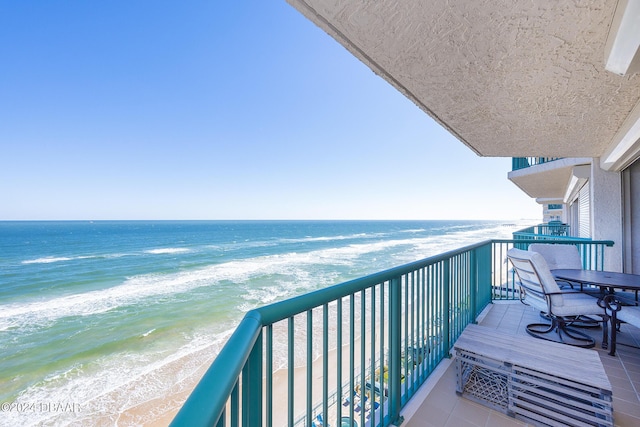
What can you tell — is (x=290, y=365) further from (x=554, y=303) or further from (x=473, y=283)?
(x=554, y=303)

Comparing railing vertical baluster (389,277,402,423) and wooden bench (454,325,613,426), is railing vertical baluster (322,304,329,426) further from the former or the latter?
wooden bench (454,325,613,426)

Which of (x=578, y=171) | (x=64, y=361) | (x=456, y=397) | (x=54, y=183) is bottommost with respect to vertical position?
(x=64, y=361)

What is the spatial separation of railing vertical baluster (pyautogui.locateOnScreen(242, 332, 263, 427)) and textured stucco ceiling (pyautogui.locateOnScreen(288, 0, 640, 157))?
1503 mm

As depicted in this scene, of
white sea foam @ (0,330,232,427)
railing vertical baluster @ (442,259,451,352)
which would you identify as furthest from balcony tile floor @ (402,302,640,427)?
white sea foam @ (0,330,232,427)

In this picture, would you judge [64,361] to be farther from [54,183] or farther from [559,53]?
[54,183]

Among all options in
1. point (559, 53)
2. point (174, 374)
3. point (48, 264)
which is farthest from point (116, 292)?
point (559, 53)

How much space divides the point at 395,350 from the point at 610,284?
2577mm

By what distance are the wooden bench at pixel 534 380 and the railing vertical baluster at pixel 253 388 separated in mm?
1682

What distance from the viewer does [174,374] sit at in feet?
18.7

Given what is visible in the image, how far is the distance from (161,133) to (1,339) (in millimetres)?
23002

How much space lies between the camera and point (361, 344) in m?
1.49

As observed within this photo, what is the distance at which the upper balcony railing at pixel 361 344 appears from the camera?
1.90ft

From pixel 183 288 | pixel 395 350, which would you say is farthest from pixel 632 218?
pixel 183 288

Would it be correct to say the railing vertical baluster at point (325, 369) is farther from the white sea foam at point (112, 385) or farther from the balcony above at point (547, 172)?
the balcony above at point (547, 172)
